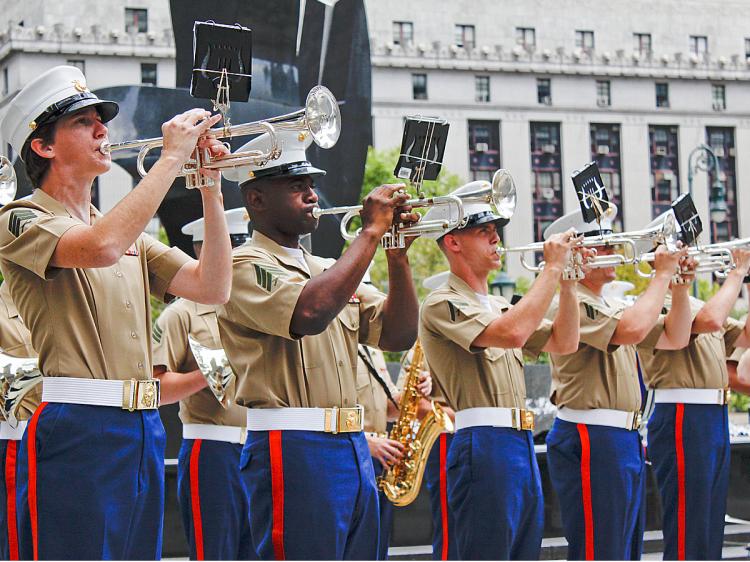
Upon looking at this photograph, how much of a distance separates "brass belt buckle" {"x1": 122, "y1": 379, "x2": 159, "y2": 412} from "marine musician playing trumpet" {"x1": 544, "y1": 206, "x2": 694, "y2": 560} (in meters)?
3.10

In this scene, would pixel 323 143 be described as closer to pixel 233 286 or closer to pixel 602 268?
pixel 233 286

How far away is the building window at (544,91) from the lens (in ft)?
200

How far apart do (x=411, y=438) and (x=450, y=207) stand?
265cm

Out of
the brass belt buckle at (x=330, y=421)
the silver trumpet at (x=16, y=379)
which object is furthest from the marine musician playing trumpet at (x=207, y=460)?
the brass belt buckle at (x=330, y=421)

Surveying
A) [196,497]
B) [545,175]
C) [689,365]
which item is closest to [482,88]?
[545,175]

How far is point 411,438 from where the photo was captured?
8.05 meters

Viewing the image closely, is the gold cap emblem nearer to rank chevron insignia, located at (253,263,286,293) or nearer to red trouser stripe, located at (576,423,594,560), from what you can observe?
rank chevron insignia, located at (253,263,286,293)

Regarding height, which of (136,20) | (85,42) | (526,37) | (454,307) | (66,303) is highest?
(526,37)

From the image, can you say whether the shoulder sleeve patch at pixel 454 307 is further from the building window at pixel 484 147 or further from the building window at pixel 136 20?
the building window at pixel 484 147

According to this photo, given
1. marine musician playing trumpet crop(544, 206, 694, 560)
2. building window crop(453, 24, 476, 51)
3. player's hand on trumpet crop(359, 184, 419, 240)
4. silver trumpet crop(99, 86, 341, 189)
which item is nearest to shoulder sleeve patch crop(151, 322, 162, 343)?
marine musician playing trumpet crop(544, 206, 694, 560)

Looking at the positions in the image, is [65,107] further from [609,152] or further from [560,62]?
[609,152]

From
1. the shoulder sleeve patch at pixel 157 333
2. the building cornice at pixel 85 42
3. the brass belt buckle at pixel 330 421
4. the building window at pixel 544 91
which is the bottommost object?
the brass belt buckle at pixel 330 421

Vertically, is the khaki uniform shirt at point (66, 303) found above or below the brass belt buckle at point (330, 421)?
above

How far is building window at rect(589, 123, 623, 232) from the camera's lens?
61438 mm
